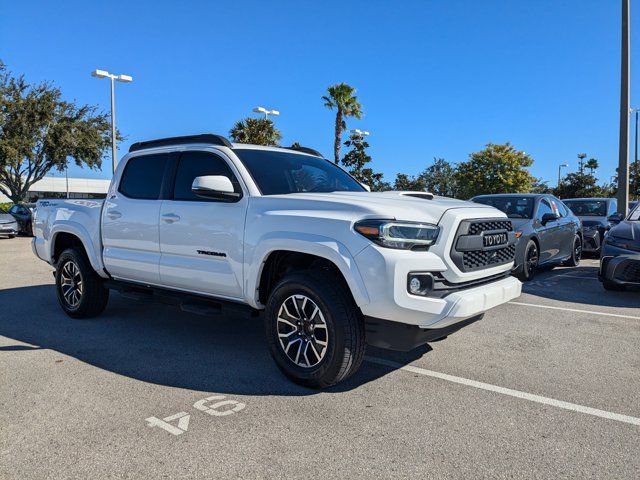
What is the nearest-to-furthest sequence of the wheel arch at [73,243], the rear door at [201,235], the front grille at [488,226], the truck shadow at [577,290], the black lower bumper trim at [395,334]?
the black lower bumper trim at [395,334] → the front grille at [488,226] → the rear door at [201,235] → the wheel arch at [73,243] → the truck shadow at [577,290]

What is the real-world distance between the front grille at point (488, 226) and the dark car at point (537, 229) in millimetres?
4203

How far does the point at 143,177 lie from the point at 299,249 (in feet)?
8.01

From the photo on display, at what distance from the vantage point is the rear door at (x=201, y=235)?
4.22m

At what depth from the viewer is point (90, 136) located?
3209 cm

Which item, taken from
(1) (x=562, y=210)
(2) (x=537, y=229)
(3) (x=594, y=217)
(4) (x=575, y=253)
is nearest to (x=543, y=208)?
(2) (x=537, y=229)

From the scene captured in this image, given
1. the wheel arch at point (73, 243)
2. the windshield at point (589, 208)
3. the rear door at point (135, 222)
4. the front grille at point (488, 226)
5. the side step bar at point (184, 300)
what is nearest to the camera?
the front grille at point (488, 226)

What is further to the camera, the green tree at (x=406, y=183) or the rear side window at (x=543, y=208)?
the green tree at (x=406, y=183)

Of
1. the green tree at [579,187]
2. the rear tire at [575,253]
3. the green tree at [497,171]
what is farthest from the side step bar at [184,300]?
the green tree at [579,187]

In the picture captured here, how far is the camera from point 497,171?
4925cm

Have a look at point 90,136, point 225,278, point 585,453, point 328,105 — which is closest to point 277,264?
point 225,278

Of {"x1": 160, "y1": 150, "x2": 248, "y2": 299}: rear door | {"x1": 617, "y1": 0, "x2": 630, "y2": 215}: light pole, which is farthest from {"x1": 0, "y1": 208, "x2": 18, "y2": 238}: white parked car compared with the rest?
{"x1": 617, "y1": 0, "x2": 630, "y2": 215}: light pole

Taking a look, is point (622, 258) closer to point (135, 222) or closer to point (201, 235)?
point (201, 235)

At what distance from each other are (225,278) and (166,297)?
3.16ft

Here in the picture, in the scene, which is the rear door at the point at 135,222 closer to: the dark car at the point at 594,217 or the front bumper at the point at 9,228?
the dark car at the point at 594,217
